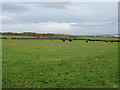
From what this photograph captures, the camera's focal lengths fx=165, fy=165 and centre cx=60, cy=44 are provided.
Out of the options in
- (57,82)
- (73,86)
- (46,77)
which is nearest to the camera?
(73,86)

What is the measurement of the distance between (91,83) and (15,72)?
7058 mm

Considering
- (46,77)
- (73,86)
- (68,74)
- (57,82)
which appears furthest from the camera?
(68,74)

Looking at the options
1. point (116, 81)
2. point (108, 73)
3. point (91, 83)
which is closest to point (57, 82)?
point (91, 83)

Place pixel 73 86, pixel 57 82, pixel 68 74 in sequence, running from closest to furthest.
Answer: pixel 73 86, pixel 57 82, pixel 68 74

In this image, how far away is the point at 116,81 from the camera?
12773 millimetres

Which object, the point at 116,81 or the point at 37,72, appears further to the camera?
the point at 37,72

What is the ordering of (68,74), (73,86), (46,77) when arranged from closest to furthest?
(73,86) < (46,77) < (68,74)

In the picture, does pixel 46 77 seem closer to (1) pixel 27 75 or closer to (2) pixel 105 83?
(1) pixel 27 75

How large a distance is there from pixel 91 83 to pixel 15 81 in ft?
18.7

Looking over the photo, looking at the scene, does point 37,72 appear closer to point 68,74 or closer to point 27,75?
point 27,75

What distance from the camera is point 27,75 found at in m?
14.1

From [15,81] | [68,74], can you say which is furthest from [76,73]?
[15,81]

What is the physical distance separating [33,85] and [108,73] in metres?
7.36

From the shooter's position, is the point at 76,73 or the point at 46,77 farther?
the point at 76,73
